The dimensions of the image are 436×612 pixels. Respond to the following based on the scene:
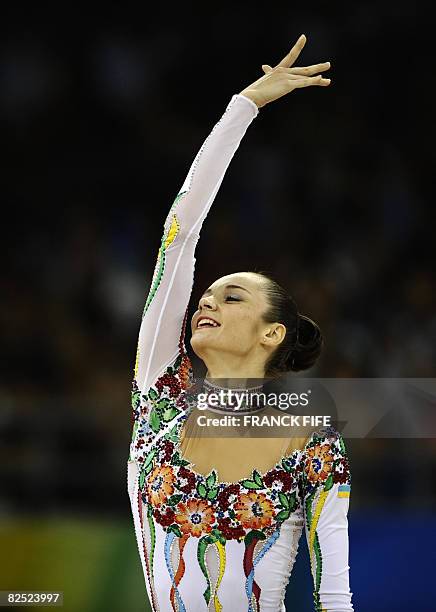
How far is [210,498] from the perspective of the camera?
135cm

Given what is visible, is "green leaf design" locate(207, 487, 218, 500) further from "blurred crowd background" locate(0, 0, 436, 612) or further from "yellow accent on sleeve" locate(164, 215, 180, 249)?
"blurred crowd background" locate(0, 0, 436, 612)

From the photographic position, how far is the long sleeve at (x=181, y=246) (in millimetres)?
1383

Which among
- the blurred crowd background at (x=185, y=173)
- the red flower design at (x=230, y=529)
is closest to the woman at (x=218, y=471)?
the red flower design at (x=230, y=529)

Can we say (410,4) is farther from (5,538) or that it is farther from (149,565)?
(149,565)

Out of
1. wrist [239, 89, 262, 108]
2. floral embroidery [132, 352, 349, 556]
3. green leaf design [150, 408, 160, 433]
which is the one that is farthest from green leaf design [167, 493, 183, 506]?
wrist [239, 89, 262, 108]

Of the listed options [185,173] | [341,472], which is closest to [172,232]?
[341,472]

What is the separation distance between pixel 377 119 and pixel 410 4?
18.1 inches

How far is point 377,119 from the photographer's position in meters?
3.36

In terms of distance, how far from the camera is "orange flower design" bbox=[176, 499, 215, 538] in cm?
134

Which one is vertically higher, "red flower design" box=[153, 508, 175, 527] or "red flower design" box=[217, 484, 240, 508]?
"red flower design" box=[217, 484, 240, 508]

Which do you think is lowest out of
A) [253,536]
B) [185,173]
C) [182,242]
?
[253,536]

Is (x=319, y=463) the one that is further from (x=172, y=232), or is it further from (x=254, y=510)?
(x=172, y=232)

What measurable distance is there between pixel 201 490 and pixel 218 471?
4 centimetres

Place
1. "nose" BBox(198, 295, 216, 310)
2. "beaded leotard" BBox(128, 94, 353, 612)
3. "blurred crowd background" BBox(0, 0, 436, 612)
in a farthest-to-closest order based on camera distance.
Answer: "blurred crowd background" BBox(0, 0, 436, 612) < "nose" BBox(198, 295, 216, 310) < "beaded leotard" BBox(128, 94, 353, 612)
